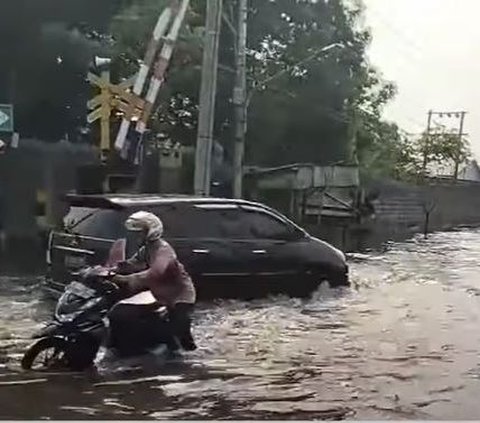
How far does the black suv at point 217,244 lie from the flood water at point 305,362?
6 cm

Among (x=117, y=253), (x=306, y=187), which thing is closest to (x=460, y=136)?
(x=306, y=187)

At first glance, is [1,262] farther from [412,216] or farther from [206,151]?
[412,216]

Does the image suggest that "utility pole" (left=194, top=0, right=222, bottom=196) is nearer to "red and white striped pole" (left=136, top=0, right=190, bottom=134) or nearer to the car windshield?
"red and white striped pole" (left=136, top=0, right=190, bottom=134)

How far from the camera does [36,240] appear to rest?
98.1 inches

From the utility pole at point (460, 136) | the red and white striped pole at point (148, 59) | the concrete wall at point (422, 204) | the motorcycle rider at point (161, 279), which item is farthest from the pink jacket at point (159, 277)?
the utility pole at point (460, 136)

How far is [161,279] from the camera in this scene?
8.03ft

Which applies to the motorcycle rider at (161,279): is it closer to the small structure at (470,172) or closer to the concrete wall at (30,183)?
the concrete wall at (30,183)

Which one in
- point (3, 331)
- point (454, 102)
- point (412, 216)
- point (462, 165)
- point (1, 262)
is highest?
point (454, 102)

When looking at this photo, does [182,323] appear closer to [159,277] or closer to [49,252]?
[159,277]

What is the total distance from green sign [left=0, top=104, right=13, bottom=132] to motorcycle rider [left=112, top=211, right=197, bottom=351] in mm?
480

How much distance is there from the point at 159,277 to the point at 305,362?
0.48 metres

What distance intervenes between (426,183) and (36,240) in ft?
3.97

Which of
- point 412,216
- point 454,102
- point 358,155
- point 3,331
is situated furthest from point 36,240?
point 454,102

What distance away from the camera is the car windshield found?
2518mm
